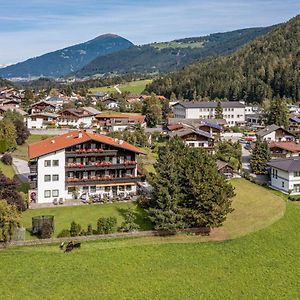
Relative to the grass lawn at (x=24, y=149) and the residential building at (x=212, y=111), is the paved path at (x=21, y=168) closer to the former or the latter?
the grass lawn at (x=24, y=149)

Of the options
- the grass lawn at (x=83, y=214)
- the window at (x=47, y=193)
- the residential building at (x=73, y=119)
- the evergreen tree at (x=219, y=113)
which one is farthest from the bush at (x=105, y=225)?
the evergreen tree at (x=219, y=113)

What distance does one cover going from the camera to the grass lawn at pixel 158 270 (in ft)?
85.0

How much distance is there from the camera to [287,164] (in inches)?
1784

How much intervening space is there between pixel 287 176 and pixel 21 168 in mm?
27508

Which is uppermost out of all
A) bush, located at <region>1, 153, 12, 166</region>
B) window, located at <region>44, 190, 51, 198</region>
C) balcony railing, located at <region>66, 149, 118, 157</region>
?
balcony railing, located at <region>66, 149, 118, 157</region>

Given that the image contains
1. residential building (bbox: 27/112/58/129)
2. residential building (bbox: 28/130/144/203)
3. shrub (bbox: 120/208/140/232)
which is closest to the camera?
shrub (bbox: 120/208/140/232)

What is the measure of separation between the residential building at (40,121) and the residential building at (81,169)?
3640 cm

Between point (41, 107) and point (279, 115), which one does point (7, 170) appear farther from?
point (279, 115)

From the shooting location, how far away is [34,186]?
3988 centimetres

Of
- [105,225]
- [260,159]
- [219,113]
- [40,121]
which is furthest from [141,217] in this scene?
[219,113]

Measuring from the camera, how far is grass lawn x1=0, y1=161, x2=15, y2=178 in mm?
46312

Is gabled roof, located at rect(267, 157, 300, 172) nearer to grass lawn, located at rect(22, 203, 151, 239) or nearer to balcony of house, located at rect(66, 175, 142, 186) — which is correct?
balcony of house, located at rect(66, 175, 142, 186)

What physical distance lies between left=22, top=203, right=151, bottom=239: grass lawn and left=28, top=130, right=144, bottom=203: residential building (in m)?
2.30

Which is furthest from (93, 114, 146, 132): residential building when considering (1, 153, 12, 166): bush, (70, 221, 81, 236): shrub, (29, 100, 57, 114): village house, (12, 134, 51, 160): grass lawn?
(70, 221, 81, 236): shrub
